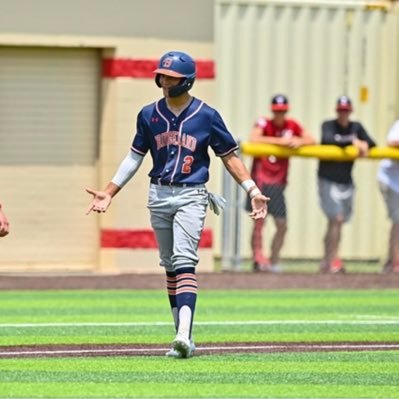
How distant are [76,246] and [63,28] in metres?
2.67

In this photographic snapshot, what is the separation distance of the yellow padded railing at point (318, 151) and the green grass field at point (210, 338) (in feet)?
8.52

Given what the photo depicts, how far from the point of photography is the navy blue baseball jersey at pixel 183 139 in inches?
445

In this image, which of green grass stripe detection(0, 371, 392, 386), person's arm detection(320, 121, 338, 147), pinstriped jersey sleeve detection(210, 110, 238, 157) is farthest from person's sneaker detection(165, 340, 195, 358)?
person's arm detection(320, 121, 338, 147)

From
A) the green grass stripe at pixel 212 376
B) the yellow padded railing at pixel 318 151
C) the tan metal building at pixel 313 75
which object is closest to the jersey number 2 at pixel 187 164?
the green grass stripe at pixel 212 376

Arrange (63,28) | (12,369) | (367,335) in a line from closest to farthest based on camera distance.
A: (12,369) < (367,335) < (63,28)

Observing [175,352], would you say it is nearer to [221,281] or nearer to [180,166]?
[180,166]

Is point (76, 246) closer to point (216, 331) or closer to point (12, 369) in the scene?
point (216, 331)

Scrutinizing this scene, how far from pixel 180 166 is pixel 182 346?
128 cm

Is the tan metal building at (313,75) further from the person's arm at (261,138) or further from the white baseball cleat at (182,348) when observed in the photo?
the white baseball cleat at (182,348)

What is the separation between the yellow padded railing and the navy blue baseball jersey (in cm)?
826

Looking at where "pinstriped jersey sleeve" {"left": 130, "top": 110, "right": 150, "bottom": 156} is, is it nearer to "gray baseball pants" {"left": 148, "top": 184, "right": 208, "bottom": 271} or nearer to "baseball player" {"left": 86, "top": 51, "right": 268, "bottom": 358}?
"baseball player" {"left": 86, "top": 51, "right": 268, "bottom": 358}

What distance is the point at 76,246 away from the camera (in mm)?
19859

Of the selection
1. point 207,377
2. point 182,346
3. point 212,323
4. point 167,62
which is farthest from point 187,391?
point 212,323

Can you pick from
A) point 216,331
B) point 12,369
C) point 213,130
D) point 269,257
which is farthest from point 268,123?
point 12,369
